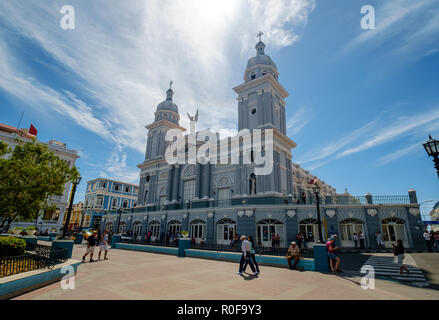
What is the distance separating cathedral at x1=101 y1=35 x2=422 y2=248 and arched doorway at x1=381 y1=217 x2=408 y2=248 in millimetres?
74

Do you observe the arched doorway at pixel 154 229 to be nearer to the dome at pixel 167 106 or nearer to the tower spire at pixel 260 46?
the dome at pixel 167 106

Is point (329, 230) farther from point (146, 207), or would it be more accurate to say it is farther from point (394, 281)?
point (146, 207)

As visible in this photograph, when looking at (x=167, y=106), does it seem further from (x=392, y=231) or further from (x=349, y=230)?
(x=392, y=231)

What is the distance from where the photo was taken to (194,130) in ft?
118

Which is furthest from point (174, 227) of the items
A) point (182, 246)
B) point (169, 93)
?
point (169, 93)

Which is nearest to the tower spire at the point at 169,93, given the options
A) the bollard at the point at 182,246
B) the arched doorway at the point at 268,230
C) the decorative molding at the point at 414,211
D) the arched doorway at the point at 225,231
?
the arched doorway at the point at 225,231

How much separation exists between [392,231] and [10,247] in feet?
87.3

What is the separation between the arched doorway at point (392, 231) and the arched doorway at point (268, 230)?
9.02 m

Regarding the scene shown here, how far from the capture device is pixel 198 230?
2852 centimetres

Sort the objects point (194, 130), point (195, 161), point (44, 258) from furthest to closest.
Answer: point (194, 130), point (195, 161), point (44, 258)

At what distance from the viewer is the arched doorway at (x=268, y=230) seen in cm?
2292
